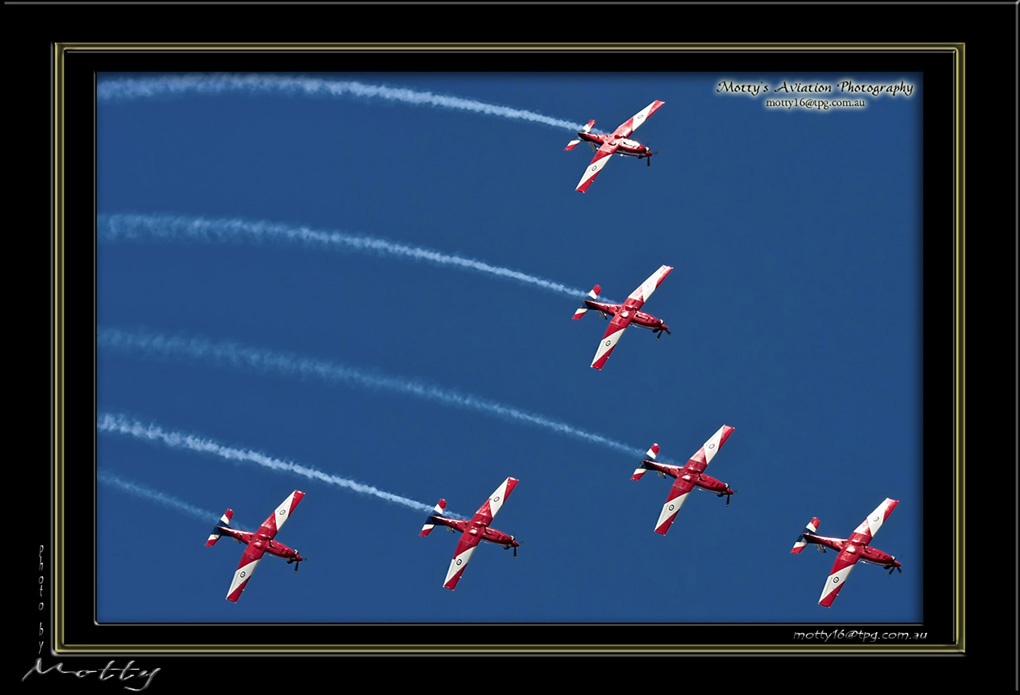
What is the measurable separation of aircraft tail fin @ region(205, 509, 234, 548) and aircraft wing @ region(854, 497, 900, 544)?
82.0 ft

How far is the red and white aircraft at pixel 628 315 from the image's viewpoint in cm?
6931

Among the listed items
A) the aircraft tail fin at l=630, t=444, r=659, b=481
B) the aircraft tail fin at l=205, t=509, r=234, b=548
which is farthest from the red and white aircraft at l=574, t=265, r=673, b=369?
the aircraft tail fin at l=205, t=509, r=234, b=548

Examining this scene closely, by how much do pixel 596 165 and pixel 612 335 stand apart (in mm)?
6920

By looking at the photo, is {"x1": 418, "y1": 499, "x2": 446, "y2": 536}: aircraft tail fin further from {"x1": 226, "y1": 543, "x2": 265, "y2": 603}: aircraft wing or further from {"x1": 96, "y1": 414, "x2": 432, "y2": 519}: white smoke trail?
{"x1": 226, "y1": 543, "x2": 265, "y2": 603}: aircraft wing

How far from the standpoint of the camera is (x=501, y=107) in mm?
68000

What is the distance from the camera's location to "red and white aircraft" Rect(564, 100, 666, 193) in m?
68.3

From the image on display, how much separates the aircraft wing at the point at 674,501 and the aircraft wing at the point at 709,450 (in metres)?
0.57

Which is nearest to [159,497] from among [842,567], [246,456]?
[246,456]

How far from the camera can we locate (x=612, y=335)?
69.4m

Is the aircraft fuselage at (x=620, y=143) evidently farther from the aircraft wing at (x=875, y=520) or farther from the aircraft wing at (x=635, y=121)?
the aircraft wing at (x=875, y=520)
